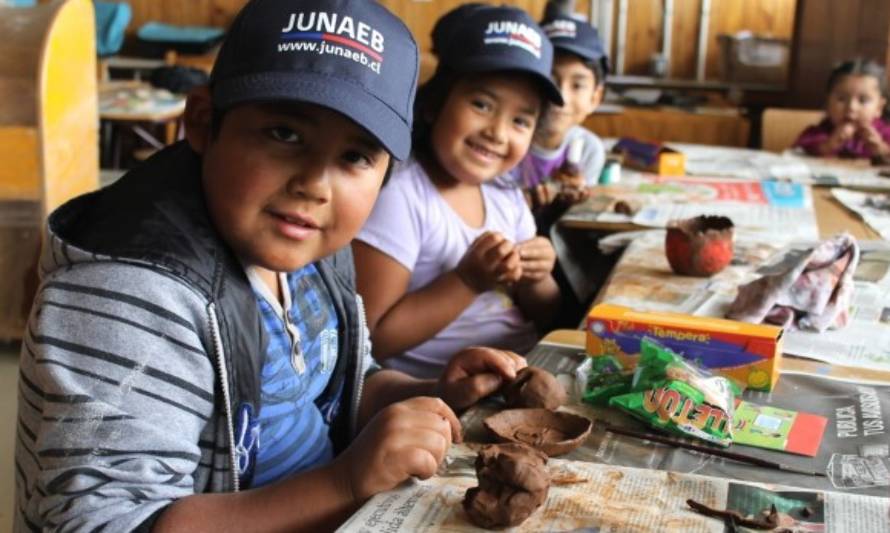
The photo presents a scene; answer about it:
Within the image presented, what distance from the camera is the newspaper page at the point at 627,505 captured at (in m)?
0.96

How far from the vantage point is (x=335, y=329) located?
146 cm

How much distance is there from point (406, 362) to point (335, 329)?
0.75 meters

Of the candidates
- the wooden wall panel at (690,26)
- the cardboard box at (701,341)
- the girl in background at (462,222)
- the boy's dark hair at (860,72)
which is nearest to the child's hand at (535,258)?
the girl in background at (462,222)

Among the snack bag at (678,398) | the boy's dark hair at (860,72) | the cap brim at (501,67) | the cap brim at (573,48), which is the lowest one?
the snack bag at (678,398)

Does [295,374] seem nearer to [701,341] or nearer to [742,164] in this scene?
[701,341]

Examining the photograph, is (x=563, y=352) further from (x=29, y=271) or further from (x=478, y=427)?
(x=29, y=271)

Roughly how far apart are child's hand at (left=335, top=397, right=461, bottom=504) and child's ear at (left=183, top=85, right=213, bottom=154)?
0.41 m

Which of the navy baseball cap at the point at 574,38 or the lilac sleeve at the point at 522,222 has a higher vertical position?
the navy baseball cap at the point at 574,38

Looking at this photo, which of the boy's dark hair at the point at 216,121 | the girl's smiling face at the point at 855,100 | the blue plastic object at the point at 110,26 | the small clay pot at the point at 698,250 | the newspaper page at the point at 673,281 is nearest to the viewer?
the boy's dark hair at the point at 216,121

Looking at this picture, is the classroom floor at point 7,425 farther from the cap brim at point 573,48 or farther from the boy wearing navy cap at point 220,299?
the cap brim at point 573,48

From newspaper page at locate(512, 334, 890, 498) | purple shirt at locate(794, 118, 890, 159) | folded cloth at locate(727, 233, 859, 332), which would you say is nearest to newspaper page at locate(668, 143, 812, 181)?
purple shirt at locate(794, 118, 890, 159)

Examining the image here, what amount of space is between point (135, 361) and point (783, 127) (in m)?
3.94

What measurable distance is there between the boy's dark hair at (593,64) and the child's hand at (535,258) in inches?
51.1

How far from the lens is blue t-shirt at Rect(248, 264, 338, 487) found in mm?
1291
